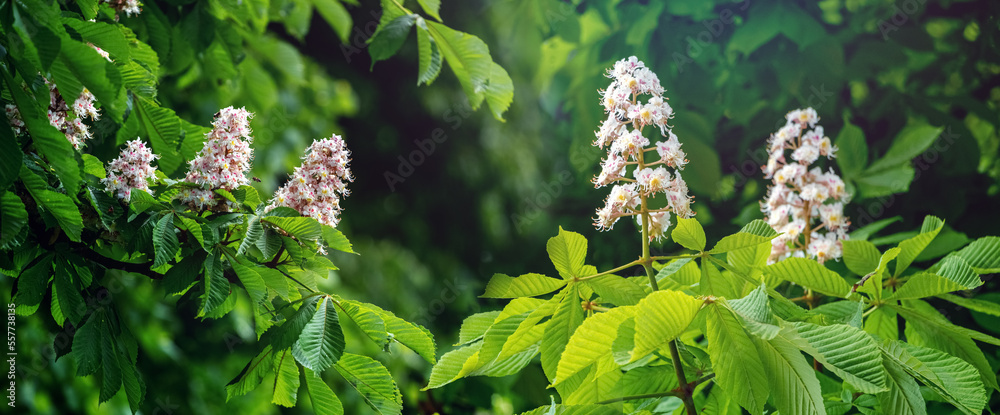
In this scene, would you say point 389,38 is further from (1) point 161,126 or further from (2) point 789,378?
(2) point 789,378

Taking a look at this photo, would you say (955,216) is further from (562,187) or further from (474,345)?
(474,345)

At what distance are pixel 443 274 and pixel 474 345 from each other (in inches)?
96.9

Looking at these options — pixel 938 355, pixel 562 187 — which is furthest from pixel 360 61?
pixel 938 355

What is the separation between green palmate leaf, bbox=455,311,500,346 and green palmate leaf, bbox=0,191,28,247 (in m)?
0.37

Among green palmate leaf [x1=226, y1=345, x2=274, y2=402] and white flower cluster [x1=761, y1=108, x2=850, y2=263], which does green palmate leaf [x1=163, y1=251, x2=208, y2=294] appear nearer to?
green palmate leaf [x1=226, y1=345, x2=274, y2=402]

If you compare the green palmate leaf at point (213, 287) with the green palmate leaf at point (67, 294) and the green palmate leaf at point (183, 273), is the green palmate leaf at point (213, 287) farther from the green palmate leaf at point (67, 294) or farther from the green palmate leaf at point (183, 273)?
the green palmate leaf at point (67, 294)

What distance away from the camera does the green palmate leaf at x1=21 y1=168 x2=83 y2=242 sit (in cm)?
59

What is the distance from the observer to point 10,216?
56 cm

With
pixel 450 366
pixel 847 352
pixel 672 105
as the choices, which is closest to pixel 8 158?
pixel 450 366

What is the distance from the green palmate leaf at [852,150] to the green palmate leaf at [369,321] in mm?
930

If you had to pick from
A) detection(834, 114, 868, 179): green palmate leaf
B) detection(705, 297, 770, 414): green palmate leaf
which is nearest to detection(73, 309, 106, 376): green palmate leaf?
detection(705, 297, 770, 414): green palmate leaf

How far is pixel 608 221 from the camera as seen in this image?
2.05 feet

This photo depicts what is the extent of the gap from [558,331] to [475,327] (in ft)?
0.50

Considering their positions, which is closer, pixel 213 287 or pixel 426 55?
pixel 213 287
